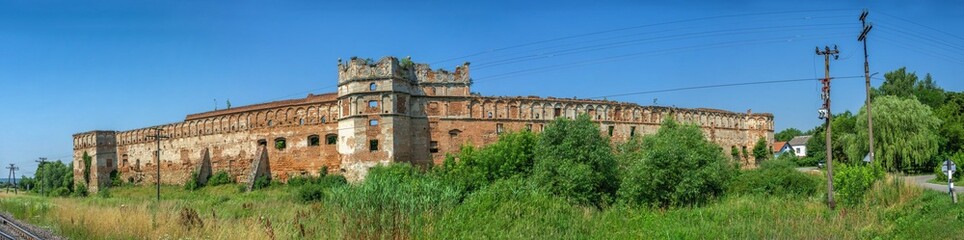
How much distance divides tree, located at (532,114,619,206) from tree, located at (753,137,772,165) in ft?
92.9

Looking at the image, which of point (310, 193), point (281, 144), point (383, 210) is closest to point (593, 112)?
point (310, 193)

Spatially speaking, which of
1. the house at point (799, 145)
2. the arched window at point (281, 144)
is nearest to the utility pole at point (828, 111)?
the arched window at point (281, 144)

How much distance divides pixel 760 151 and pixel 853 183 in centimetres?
3242

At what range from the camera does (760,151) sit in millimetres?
53562

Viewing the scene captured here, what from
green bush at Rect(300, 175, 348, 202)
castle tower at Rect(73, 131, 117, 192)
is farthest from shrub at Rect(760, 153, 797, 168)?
castle tower at Rect(73, 131, 117, 192)

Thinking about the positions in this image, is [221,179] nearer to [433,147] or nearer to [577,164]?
[433,147]

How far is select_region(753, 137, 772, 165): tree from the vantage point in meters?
53.5

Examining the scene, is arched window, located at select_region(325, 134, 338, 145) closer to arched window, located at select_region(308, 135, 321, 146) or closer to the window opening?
arched window, located at select_region(308, 135, 321, 146)

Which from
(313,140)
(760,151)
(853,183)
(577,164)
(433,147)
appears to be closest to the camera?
(853,183)

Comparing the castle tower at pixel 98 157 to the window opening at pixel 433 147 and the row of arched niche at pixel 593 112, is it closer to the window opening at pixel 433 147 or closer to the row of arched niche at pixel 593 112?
the window opening at pixel 433 147

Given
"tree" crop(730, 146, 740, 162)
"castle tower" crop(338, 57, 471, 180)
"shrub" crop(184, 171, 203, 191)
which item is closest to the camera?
"castle tower" crop(338, 57, 471, 180)

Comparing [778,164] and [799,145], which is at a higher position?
[799,145]

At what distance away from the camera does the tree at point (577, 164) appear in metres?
27.0

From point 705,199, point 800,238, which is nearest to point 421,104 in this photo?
point 705,199
